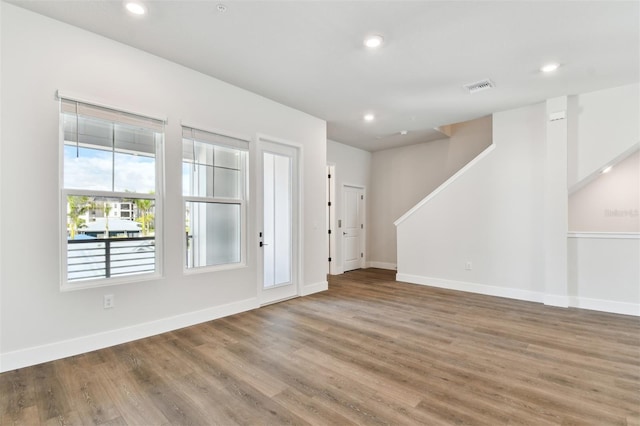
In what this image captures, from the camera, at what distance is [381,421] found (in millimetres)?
1865

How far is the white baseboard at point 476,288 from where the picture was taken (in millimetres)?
4643

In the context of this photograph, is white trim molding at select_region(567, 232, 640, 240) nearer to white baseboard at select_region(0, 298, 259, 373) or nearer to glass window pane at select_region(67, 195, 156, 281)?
white baseboard at select_region(0, 298, 259, 373)

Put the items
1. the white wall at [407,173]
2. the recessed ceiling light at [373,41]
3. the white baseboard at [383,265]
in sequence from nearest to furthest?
the recessed ceiling light at [373,41] → the white wall at [407,173] → the white baseboard at [383,265]

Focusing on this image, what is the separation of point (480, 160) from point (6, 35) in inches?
237

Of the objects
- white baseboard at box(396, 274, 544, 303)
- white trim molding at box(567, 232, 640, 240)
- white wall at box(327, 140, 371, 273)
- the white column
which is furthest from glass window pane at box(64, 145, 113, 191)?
white trim molding at box(567, 232, 640, 240)

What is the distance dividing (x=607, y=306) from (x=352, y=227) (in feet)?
15.4

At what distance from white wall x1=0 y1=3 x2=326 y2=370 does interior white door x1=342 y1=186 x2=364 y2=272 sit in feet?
12.4

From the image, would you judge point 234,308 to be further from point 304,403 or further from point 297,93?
point 297,93

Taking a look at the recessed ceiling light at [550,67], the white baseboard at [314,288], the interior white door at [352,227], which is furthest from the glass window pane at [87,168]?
the interior white door at [352,227]

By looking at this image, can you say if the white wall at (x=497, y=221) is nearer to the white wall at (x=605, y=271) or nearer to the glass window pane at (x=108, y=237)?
the white wall at (x=605, y=271)

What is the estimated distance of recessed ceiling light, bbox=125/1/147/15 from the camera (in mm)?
2463

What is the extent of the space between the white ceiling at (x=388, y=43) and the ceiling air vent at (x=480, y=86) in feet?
0.27

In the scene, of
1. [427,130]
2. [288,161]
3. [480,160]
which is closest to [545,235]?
[480,160]

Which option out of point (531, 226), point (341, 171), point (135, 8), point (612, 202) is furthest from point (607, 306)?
point (135, 8)
